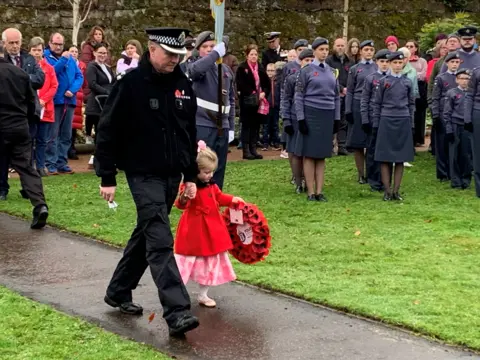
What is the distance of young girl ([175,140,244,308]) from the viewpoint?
7895 mm

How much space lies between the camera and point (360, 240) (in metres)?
10.5

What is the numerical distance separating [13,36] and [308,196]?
4.18 m

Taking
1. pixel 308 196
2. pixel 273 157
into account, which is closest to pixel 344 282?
pixel 308 196

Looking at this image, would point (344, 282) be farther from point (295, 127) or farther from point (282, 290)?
point (295, 127)

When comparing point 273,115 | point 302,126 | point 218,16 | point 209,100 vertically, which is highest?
point 218,16

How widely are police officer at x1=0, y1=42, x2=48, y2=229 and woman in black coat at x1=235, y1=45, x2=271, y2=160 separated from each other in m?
6.86

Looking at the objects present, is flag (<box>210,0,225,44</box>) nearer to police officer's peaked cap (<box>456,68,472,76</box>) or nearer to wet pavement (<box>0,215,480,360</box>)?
wet pavement (<box>0,215,480,360</box>)

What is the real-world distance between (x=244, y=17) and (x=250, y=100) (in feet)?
18.9

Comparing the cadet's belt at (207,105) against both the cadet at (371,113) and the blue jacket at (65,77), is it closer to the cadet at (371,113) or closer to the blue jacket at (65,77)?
the cadet at (371,113)

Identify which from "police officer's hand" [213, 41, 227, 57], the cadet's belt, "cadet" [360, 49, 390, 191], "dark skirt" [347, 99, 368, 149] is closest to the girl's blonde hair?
"police officer's hand" [213, 41, 227, 57]

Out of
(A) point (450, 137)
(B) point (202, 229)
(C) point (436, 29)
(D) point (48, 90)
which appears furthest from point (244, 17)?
(B) point (202, 229)

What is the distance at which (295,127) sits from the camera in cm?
1373

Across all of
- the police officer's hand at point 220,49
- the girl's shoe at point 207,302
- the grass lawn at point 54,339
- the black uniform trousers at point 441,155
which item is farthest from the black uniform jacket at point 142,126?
the black uniform trousers at point 441,155

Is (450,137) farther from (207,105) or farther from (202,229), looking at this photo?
(202,229)
